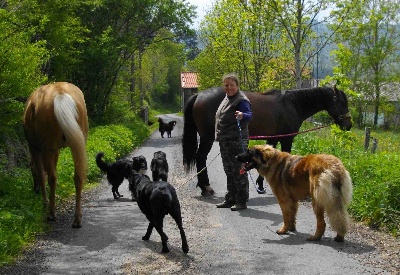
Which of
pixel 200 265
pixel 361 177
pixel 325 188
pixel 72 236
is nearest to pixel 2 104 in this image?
pixel 72 236

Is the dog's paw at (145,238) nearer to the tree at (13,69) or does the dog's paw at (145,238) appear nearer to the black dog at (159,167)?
the black dog at (159,167)

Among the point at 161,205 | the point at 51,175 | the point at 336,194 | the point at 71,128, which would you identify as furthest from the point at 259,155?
the point at 51,175

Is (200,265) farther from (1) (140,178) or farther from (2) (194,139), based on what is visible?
(2) (194,139)

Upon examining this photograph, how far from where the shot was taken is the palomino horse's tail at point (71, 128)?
7.11 m

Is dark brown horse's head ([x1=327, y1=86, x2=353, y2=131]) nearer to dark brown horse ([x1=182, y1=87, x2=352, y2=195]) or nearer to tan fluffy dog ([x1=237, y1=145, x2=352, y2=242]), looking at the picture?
dark brown horse ([x1=182, y1=87, x2=352, y2=195])

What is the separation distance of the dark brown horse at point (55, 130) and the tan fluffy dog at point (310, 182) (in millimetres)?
2522

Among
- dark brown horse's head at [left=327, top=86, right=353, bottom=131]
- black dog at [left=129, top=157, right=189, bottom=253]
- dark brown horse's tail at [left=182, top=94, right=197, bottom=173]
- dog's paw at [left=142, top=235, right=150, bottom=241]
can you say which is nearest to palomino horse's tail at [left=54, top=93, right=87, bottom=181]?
black dog at [left=129, top=157, right=189, bottom=253]

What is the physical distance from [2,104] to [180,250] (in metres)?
4.09

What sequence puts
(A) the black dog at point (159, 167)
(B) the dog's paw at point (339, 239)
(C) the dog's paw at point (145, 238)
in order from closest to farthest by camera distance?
(B) the dog's paw at point (339, 239)
(C) the dog's paw at point (145, 238)
(A) the black dog at point (159, 167)

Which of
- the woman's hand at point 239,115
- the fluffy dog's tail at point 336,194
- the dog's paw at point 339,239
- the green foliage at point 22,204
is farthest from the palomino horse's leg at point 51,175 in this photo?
the dog's paw at point 339,239

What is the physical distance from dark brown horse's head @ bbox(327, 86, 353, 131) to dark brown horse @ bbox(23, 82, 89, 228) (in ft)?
18.3

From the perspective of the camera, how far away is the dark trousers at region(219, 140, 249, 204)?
8.58m

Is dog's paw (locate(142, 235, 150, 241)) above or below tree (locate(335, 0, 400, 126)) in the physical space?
below

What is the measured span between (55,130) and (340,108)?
628 cm
